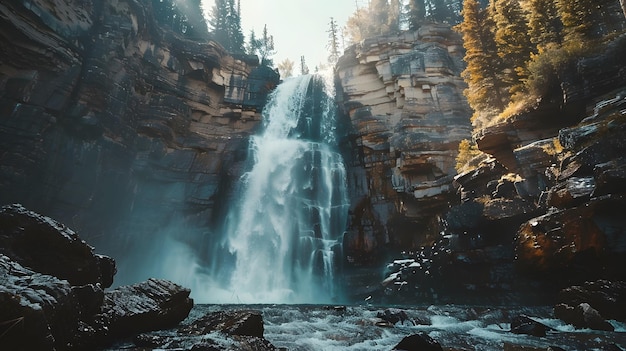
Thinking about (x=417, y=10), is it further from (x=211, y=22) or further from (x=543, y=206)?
(x=543, y=206)

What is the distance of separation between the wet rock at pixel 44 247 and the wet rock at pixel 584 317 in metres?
15.0

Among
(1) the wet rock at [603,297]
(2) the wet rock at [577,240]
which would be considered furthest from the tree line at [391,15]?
(1) the wet rock at [603,297]

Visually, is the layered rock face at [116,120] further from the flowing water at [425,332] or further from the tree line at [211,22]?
the flowing water at [425,332]

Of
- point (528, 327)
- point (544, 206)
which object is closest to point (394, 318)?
point (528, 327)

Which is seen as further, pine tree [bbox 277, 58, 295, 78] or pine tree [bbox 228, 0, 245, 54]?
pine tree [bbox 277, 58, 295, 78]

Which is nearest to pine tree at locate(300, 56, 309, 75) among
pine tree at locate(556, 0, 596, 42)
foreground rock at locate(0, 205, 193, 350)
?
pine tree at locate(556, 0, 596, 42)

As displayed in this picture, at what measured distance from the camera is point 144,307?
373 inches

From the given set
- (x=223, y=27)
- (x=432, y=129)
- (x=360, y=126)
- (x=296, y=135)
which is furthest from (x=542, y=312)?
(x=223, y=27)

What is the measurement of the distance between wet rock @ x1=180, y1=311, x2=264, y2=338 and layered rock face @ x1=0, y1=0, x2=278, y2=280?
70.9 ft

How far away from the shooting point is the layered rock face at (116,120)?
23.1m

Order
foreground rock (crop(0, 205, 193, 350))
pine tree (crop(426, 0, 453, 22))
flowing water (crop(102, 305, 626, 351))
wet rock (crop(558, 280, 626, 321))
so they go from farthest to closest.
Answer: pine tree (crop(426, 0, 453, 22)), wet rock (crop(558, 280, 626, 321)), flowing water (crop(102, 305, 626, 351)), foreground rock (crop(0, 205, 193, 350))

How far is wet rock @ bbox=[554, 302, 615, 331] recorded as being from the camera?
32.6ft

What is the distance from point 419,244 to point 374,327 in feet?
55.4

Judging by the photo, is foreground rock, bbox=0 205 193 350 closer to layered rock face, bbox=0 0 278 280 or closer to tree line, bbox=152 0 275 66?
layered rock face, bbox=0 0 278 280
